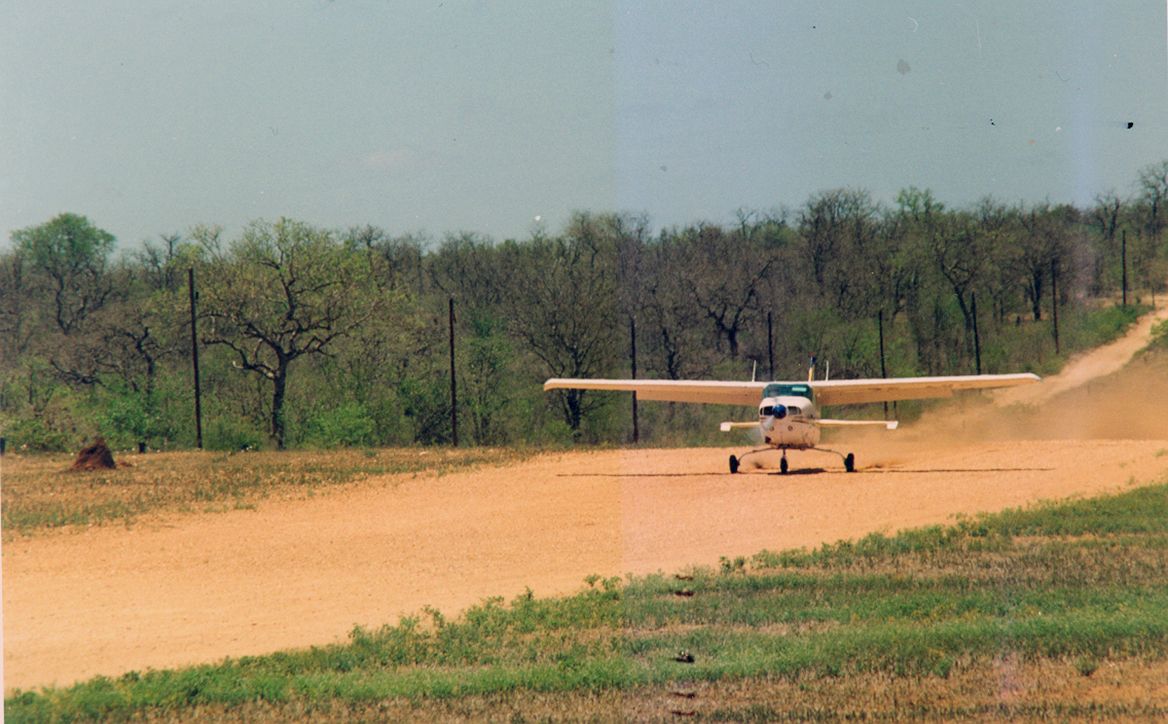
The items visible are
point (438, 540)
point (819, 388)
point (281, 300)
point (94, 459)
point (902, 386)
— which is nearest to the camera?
point (438, 540)

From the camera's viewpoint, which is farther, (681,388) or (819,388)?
(681,388)

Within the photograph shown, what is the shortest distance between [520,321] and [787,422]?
2864cm

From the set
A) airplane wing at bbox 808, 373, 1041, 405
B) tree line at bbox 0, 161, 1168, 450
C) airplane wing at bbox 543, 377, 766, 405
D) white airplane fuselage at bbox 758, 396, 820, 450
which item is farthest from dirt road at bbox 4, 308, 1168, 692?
tree line at bbox 0, 161, 1168, 450

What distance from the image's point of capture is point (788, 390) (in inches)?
1051

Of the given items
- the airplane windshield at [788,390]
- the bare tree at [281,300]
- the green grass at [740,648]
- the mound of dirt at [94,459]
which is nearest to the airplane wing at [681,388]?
the airplane windshield at [788,390]

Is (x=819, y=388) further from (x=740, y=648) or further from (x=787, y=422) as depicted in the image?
(x=740, y=648)

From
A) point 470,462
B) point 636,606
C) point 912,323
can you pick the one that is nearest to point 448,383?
point 470,462

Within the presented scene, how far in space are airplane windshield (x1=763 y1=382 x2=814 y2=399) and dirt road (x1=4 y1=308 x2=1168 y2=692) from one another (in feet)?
5.98

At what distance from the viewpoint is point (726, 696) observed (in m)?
9.11

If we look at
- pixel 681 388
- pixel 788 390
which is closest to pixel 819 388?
pixel 788 390

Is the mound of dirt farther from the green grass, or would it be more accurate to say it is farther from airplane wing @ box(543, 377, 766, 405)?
the green grass

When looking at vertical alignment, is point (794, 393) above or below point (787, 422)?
above

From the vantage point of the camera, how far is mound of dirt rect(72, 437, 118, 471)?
30359mm

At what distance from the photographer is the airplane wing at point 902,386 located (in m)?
26.3
